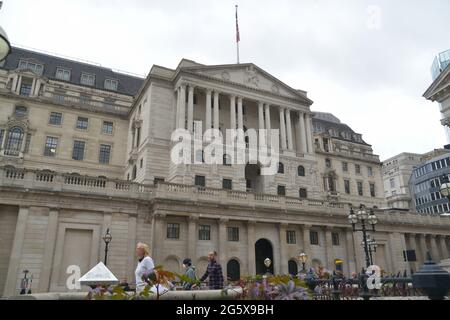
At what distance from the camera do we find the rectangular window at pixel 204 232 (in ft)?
101

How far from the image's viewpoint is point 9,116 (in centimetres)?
4197

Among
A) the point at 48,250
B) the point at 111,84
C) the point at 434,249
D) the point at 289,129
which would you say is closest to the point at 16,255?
the point at 48,250

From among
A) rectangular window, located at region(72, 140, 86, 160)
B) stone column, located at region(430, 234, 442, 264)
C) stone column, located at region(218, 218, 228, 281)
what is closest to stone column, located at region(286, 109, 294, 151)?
stone column, located at region(218, 218, 228, 281)

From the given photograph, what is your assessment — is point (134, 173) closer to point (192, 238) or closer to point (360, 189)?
point (192, 238)

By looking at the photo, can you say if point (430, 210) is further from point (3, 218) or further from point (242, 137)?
point (3, 218)

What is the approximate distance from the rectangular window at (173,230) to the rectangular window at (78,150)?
20.6 meters

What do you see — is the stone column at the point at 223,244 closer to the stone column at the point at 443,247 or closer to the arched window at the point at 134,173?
the arched window at the point at 134,173

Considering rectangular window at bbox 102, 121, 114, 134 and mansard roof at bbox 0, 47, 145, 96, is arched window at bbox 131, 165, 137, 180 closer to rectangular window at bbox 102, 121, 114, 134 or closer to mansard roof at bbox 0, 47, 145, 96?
rectangular window at bbox 102, 121, 114, 134

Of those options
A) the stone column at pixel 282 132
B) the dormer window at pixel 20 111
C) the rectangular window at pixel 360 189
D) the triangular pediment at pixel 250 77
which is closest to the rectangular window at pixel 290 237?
the stone column at pixel 282 132

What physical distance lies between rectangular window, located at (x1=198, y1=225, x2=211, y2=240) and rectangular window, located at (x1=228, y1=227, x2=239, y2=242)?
208 cm

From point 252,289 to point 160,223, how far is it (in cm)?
2441
